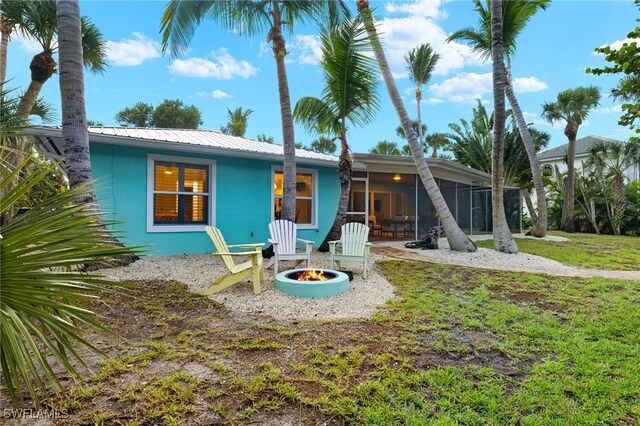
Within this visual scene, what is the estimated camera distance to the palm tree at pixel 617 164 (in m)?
15.8

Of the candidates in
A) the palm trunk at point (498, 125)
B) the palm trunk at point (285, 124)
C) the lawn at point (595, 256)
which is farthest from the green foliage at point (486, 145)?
the palm trunk at point (285, 124)

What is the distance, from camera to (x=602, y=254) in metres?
8.80

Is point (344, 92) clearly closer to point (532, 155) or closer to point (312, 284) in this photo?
point (312, 284)

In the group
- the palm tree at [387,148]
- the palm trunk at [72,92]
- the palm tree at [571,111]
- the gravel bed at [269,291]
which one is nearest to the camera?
the gravel bed at [269,291]

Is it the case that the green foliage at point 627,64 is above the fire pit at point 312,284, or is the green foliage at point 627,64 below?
above

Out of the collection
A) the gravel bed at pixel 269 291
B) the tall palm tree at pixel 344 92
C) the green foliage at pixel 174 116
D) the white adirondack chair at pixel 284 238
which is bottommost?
the gravel bed at pixel 269 291

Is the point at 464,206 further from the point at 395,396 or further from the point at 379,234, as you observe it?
the point at 395,396

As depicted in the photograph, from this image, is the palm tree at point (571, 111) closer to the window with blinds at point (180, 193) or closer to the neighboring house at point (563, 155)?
the neighboring house at point (563, 155)

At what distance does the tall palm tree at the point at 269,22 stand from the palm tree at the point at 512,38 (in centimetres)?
537

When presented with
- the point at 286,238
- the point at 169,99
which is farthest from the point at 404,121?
the point at 169,99

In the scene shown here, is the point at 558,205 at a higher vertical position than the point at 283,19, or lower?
lower

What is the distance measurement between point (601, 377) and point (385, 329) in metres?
1.72

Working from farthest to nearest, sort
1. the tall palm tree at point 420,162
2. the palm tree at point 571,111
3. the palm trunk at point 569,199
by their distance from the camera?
1. the palm trunk at point 569,199
2. the palm tree at point 571,111
3. the tall palm tree at point 420,162

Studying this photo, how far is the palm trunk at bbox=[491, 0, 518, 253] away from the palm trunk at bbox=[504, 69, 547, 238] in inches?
187
